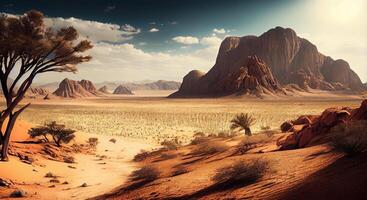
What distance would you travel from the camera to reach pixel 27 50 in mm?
13609

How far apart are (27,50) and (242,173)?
1053 centimetres

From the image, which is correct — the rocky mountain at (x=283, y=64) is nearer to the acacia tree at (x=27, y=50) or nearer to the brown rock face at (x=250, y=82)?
the brown rock face at (x=250, y=82)

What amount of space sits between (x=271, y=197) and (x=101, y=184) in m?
7.91

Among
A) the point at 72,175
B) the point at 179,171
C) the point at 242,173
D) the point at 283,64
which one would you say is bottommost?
the point at 72,175

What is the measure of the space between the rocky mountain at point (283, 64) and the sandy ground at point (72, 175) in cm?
12353

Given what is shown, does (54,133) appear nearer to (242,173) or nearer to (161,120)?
(242,173)

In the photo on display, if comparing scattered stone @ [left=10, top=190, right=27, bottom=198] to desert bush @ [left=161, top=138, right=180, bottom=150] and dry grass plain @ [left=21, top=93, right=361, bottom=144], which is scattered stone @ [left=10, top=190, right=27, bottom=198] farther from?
dry grass plain @ [left=21, top=93, right=361, bottom=144]

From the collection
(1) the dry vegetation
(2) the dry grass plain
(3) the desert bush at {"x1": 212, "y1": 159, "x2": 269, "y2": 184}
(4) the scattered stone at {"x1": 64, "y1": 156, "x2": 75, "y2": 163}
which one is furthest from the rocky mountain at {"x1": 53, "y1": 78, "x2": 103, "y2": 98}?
(3) the desert bush at {"x1": 212, "y1": 159, "x2": 269, "y2": 184}

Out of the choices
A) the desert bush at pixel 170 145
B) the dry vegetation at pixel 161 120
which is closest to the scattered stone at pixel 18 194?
the desert bush at pixel 170 145

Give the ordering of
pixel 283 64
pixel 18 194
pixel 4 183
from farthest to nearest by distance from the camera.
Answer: pixel 283 64 → pixel 4 183 → pixel 18 194

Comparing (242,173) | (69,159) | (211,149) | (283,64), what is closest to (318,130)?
(211,149)

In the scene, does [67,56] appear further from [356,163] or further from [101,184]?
[356,163]

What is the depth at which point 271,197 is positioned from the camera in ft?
20.2

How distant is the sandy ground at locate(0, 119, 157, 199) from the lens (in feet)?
35.9
